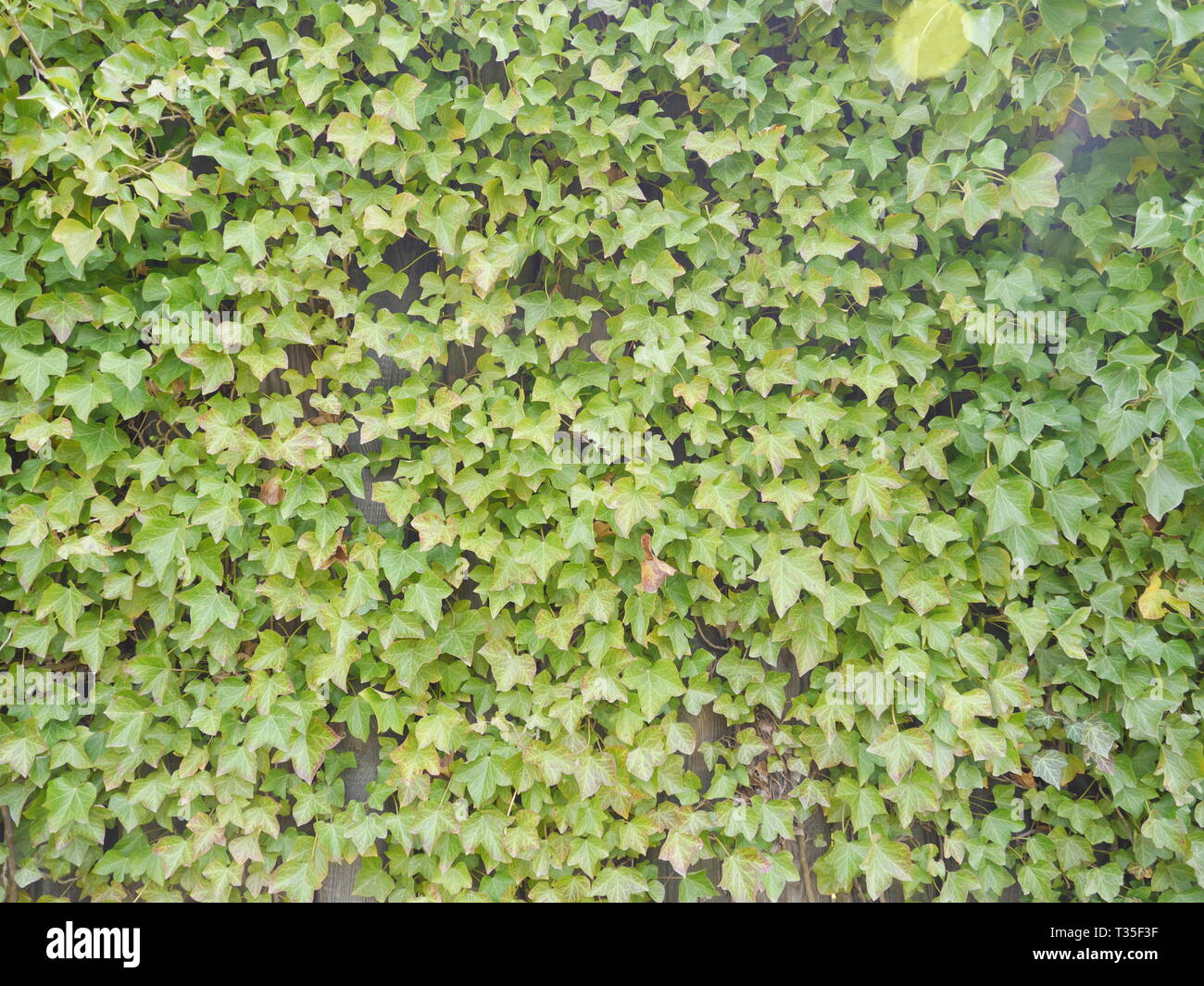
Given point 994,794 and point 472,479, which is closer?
point 472,479

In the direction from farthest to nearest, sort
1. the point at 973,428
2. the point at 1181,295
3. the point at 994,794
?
the point at 994,794, the point at 973,428, the point at 1181,295

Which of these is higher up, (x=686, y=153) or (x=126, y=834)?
(x=686, y=153)

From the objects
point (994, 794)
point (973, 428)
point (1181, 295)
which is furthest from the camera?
point (994, 794)
